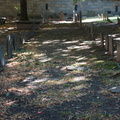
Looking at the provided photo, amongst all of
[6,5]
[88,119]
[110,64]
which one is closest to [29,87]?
[88,119]

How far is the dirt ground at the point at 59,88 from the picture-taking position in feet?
17.5

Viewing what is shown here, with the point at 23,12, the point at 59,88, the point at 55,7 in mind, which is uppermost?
the point at 55,7

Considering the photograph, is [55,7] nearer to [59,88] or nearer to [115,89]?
[59,88]

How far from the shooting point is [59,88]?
22.8 ft

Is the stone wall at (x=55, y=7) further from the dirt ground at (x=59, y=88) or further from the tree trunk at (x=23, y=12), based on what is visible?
the dirt ground at (x=59, y=88)

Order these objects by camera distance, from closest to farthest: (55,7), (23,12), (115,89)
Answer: (115,89), (23,12), (55,7)

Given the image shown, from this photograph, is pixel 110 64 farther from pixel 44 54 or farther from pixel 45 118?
pixel 45 118

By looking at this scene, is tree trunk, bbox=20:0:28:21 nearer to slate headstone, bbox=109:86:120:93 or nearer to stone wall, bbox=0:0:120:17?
stone wall, bbox=0:0:120:17

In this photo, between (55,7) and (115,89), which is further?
(55,7)

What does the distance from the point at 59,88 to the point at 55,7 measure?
1459 inches

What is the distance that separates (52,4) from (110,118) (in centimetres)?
3908

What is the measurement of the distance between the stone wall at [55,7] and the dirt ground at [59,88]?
102ft

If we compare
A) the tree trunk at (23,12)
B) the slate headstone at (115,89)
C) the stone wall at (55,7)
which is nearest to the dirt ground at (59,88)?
the slate headstone at (115,89)

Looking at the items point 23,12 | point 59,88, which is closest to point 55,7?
point 23,12
